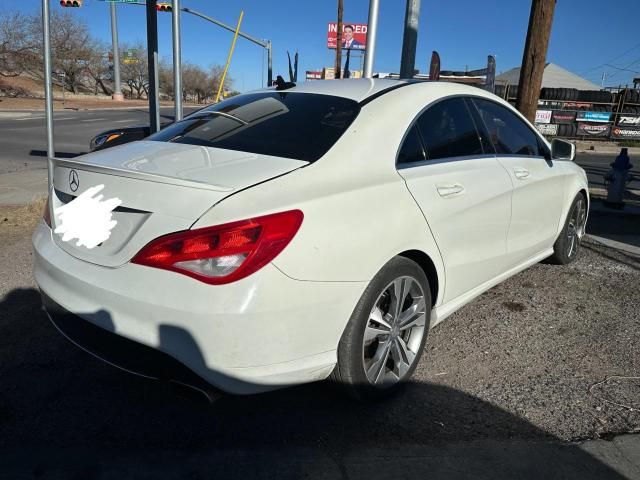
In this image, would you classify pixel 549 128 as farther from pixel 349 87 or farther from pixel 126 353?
pixel 126 353

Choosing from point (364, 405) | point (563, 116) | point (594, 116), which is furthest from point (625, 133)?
point (364, 405)

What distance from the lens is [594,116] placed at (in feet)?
87.5

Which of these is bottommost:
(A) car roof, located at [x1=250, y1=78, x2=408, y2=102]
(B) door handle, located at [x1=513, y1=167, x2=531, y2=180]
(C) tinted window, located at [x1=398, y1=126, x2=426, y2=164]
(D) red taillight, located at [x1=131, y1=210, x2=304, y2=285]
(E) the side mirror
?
(D) red taillight, located at [x1=131, y1=210, x2=304, y2=285]

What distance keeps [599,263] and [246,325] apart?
454 cm

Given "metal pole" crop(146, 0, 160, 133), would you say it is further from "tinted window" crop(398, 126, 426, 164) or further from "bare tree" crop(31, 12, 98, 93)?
"bare tree" crop(31, 12, 98, 93)

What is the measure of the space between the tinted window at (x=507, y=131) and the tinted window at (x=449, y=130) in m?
0.24

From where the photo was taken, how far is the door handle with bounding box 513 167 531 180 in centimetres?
357

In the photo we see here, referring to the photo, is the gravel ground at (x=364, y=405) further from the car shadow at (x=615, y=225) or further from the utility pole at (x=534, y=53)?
the utility pole at (x=534, y=53)

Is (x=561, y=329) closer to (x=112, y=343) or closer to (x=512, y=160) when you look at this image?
(x=512, y=160)

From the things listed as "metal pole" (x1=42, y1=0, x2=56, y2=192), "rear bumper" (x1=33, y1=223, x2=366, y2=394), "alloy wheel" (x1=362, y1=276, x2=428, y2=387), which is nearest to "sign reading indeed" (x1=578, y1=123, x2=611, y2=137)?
"metal pole" (x1=42, y1=0, x2=56, y2=192)

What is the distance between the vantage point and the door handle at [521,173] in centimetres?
357

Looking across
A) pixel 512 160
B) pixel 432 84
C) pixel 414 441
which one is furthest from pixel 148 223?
pixel 512 160

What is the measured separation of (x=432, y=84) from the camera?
3.16 m

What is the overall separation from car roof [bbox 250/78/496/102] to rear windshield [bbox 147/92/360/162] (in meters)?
0.07
